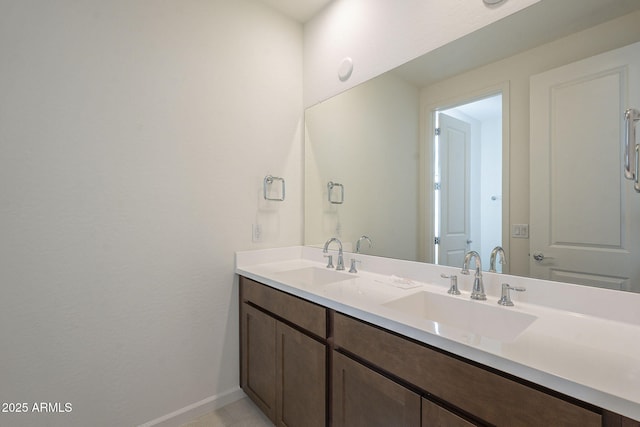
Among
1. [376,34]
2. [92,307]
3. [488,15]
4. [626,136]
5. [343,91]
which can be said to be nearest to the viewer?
[626,136]

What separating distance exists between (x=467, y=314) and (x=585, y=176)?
2.15ft

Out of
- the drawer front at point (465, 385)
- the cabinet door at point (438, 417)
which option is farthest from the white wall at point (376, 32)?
the cabinet door at point (438, 417)

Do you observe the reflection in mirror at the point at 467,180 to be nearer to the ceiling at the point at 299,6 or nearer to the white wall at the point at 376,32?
the white wall at the point at 376,32

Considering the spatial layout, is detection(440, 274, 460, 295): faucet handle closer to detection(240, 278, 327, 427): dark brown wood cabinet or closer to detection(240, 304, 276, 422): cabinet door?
detection(240, 278, 327, 427): dark brown wood cabinet

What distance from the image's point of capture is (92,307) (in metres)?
1.43

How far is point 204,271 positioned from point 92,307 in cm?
55

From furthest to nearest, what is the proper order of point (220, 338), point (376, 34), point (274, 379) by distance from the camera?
point (220, 338), point (376, 34), point (274, 379)

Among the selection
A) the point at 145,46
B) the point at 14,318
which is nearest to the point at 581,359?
the point at 14,318

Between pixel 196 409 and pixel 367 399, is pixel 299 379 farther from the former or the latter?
pixel 196 409

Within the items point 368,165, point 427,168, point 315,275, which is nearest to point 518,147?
point 427,168

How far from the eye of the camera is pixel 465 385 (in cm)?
78

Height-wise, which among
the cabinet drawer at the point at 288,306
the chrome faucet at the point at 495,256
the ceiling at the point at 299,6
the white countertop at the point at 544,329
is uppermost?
the ceiling at the point at 299,6

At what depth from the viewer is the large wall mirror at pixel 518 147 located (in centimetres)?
98

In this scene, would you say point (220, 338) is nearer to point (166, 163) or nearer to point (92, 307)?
point (92, 307)
